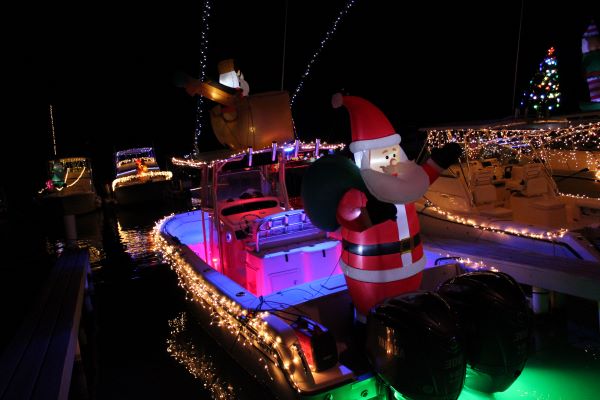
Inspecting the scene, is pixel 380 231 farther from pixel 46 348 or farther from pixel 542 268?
pixel 46 348

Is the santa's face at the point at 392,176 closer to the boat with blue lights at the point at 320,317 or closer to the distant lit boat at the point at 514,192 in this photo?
the boat with blue lights at the point at 320,317

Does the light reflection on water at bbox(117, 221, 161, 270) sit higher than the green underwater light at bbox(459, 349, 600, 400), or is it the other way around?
the green underwater light at bbox(459, 349, 600, 400)

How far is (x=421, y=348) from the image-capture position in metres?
2.79

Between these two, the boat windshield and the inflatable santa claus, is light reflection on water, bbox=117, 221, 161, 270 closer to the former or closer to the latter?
the boat windshield

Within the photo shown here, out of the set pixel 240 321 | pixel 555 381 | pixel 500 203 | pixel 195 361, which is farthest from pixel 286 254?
pixel 500 203

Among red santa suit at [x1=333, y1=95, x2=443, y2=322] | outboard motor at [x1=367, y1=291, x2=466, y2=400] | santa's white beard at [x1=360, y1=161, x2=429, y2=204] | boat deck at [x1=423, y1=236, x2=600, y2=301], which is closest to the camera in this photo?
outboard motor at [x1=367, y1=291, x2=466, y2=400]

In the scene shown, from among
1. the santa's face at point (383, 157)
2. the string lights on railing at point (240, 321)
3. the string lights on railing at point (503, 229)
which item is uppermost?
the santa's face at point (383, 157)

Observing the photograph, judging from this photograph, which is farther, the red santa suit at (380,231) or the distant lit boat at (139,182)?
the distant lit boat at (139,182)

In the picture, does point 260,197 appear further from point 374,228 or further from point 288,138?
point 374,228

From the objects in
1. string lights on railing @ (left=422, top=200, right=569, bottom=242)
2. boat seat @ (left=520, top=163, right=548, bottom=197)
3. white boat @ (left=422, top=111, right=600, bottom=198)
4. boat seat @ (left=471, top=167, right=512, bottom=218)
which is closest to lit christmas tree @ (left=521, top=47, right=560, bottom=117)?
white boat @ (left=422, top=111, right=600, bottom=198)

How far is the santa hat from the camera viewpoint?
343 cm

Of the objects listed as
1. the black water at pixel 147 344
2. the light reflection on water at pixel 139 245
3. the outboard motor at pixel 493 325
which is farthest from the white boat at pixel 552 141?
the light reflection on water at pixel 139 245

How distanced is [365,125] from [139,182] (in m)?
15.5

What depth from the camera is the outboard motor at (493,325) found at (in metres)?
3.09
